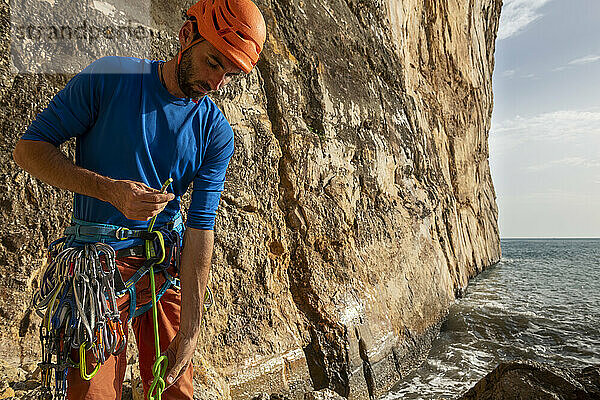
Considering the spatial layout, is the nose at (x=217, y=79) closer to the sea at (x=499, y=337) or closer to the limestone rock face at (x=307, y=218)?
the limestone rock face at (x=307, y=218)

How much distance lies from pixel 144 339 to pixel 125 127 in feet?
3.30

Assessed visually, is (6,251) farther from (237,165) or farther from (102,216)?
(237,165)

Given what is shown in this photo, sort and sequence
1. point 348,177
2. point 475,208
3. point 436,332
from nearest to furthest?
point 348,177 → point 436,332 → point 475,208

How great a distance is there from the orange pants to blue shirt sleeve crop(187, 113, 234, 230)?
11.0 inches

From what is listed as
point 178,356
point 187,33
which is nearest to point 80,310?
point 178,356

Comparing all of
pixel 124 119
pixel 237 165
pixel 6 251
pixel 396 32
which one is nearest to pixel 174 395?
pixel 124 119

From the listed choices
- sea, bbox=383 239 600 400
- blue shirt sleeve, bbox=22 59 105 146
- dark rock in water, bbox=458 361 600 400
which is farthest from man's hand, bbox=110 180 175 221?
sea, bbox=383 239 600 400

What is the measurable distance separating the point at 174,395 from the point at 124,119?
4.19 feet

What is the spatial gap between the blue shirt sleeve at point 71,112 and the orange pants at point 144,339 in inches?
23.3

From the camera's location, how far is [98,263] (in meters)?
1.78

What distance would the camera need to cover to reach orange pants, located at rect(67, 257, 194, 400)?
71.1 inches

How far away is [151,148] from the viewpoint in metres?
1.89

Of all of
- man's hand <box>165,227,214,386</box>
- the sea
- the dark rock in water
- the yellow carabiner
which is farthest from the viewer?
the sea

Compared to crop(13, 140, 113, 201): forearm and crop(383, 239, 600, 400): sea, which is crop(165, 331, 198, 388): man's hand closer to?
crop(13, 140, 113, 201): forearm
